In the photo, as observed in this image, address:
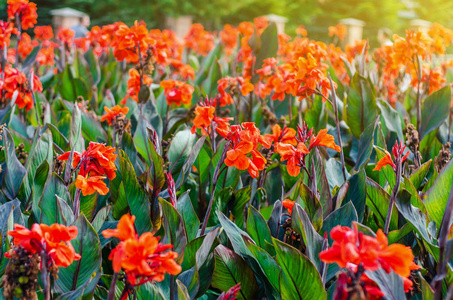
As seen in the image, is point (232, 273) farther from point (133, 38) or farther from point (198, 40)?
point (198, 40)

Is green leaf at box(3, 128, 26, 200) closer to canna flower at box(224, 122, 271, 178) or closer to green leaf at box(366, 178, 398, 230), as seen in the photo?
canna flower at box(224, 122, 271, 178)

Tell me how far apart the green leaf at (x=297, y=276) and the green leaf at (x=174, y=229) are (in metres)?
0.23

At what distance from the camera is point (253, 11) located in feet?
63.6

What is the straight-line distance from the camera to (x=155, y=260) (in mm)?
738

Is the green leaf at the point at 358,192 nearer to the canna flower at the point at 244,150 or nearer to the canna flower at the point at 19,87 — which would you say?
the canna flower at the point at 244,150

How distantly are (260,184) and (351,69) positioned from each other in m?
1.13

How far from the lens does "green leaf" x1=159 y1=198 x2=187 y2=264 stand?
1.08 meters

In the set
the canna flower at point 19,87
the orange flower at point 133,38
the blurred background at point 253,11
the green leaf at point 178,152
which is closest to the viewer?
the green leaf at point 178,152

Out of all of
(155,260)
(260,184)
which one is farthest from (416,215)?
(155,260)

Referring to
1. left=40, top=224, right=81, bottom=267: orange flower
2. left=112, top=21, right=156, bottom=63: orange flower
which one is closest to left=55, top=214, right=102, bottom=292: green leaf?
left=40, top=224, right=81, bottom=267: orange flower

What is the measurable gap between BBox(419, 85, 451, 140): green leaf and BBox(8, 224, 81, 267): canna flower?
1858mm

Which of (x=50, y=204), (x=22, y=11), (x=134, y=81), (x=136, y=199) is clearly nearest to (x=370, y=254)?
(x=136, y=199)

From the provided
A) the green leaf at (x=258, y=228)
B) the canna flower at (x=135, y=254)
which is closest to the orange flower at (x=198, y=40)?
the green leaf at (x=258, y=228)

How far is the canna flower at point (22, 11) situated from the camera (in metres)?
2.55
